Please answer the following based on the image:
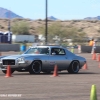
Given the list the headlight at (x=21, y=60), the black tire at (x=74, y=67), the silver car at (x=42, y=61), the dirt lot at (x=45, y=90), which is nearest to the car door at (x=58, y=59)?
the silver car at (x=42, y=61)

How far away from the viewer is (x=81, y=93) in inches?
572

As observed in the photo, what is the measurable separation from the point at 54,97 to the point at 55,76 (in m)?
7.74

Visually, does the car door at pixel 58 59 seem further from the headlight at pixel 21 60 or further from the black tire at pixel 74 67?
the headlight at pixel 21 60

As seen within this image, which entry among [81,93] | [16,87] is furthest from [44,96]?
[16,87]

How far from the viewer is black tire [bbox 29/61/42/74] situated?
22266mm

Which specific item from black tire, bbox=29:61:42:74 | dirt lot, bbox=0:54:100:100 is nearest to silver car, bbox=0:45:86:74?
black tire, bbox=29:61:42:74

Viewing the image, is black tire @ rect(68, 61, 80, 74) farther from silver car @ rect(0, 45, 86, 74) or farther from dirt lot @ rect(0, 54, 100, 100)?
dirt lot @ rect(0, 54, 100, 100)

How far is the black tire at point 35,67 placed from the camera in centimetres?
2227

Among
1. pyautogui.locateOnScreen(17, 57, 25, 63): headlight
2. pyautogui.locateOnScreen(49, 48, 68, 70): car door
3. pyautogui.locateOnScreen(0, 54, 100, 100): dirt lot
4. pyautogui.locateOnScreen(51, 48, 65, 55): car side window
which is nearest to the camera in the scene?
pyautogui.locateOnScreen(0, 54, 100, 100): dirt lot

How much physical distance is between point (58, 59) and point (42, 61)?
3.34 ft

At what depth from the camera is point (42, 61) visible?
2256 cm

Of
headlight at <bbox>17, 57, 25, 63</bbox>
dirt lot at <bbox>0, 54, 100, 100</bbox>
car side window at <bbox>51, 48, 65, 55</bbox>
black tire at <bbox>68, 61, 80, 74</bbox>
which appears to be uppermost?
car side window at <bbox>51, 48, 65, 55</bbox>

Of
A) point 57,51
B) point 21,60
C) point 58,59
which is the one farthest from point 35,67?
point 57,51

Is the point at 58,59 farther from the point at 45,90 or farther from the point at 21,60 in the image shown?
the point at 45,90
